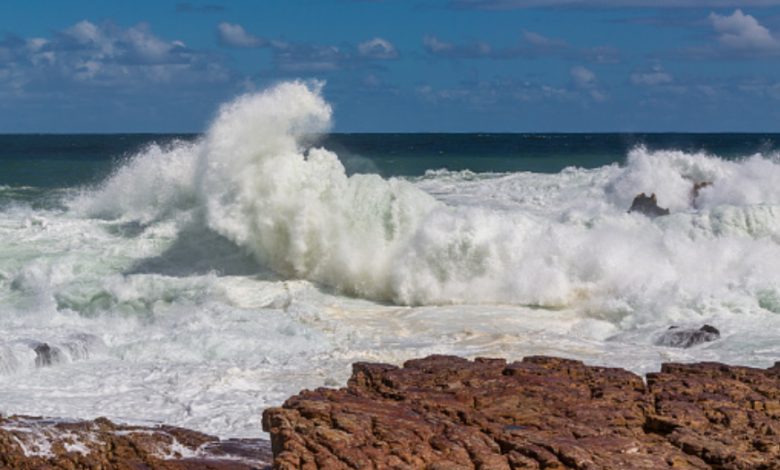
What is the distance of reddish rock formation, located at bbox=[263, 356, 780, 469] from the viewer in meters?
6.55

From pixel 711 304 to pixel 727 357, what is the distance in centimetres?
310

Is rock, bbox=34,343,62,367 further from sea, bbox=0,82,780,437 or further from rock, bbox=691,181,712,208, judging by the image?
rock, bbox=691,181,712,208

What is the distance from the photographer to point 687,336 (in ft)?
44.1

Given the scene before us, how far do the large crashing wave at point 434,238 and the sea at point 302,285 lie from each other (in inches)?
1.3

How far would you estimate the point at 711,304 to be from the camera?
15.6m

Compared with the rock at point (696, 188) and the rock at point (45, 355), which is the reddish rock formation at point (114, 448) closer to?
the rock at point (45, 355)

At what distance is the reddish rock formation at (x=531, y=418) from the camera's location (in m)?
6.55

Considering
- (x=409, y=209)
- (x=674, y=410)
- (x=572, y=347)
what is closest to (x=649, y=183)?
(x=409, y=209)

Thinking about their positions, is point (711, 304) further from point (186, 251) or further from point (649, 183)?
point (649, 183)

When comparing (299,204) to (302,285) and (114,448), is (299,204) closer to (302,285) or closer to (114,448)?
(302,285)

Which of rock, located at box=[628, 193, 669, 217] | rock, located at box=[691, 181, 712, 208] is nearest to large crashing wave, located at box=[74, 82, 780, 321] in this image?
rock, located at box=[628, 193, 669, 217]

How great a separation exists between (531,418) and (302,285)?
10749 millimetres

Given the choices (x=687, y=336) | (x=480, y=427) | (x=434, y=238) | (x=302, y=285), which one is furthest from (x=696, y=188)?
(x=480, y=427)

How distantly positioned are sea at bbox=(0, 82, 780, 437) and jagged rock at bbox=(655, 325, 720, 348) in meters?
0.12
